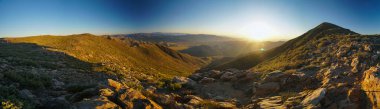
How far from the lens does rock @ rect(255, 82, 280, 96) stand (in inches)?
884

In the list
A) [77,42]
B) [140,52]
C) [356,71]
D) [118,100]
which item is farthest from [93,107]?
[140,52]

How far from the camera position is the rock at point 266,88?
22464 millimetres

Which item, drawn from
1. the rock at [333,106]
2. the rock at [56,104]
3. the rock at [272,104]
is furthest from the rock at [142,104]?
the rock at [333,106]

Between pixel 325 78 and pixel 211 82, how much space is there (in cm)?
1163

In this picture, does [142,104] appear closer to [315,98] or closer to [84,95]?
[84,95]

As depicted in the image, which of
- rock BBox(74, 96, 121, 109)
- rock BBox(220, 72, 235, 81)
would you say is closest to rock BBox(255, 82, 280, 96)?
rock BBox(220, 72, 235, 81)

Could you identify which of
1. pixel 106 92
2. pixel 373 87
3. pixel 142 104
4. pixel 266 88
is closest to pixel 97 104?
pixel 106 92

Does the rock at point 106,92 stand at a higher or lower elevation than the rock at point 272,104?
higher

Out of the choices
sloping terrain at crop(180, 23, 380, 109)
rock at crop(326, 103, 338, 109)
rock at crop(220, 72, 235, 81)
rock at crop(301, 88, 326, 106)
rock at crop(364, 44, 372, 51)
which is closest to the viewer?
rock at crop(326, 103, 338, 109)

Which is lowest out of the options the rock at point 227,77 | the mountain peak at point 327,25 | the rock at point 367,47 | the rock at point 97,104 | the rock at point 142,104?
the rock at point 227,77

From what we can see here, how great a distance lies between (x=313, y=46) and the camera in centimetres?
4081

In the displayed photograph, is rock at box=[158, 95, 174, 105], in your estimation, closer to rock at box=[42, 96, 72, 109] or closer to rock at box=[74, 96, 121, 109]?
rock at box=[74, 96, 121, 109]

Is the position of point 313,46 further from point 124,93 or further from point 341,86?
point 124,93

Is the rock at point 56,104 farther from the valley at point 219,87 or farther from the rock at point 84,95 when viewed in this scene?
the rock at point 84,95
